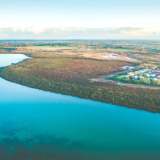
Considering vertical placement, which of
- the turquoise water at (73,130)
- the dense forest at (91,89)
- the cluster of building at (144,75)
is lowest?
the turquoise water at (73,130)

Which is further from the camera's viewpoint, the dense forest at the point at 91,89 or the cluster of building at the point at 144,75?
the cluster of building at the point at 144,75

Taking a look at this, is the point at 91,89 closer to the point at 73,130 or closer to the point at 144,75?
the point at 73,130

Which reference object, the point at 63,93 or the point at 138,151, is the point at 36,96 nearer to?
the point at 63,93

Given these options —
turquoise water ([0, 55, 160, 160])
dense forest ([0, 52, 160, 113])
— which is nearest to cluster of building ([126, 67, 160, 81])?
dense forest ([0, 52, 160, 113])

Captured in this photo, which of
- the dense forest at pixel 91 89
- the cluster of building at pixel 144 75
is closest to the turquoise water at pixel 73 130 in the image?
the dense forest at pixel 91 89

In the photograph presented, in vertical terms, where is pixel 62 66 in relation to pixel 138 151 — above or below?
above

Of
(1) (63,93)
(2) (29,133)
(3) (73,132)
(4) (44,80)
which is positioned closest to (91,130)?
(3) (73,132)

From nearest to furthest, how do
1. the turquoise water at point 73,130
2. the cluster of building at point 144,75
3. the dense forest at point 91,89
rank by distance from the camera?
the turquoise water at point 73,130
the dense forest at point 91,89
the cluster of building at point 144,75

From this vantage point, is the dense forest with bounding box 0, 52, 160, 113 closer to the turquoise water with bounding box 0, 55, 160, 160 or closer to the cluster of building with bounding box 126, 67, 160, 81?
the turquoise water with bounding box 0, 55, 160, 160

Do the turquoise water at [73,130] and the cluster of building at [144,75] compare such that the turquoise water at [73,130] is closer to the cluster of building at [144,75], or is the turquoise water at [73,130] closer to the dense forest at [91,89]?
the dense forest at [91,89]
